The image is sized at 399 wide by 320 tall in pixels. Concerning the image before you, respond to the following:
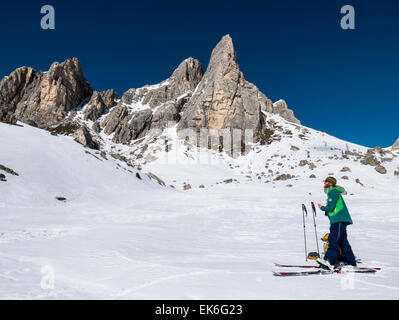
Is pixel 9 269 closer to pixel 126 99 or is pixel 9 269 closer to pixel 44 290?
pixel 44 290

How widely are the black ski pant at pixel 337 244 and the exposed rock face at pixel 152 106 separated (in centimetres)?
9325

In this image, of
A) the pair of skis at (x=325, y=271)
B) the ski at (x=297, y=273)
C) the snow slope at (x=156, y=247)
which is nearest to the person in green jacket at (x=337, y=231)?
the pair of skis at (x=325, y=271)

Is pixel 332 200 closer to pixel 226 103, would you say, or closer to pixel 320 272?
pixel 320 272

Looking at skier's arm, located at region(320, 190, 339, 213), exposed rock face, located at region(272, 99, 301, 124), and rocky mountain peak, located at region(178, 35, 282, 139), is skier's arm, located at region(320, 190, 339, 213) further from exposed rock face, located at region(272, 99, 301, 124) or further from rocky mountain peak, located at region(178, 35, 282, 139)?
exposed rock face, located at region(272, 99, 301, 124)

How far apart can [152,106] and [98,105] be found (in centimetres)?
2782

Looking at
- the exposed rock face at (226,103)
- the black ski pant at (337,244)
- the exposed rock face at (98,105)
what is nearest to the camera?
the black ski pant at (337,244)

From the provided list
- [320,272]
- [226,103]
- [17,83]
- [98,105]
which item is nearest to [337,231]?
[320,272]

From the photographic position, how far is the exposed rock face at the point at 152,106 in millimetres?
99938

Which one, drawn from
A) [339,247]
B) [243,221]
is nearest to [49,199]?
[243,221]

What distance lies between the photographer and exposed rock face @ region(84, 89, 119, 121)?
385 ft

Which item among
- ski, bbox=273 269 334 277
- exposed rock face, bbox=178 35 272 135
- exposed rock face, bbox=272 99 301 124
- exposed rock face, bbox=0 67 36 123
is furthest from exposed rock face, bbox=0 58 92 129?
ski, bbox=273 269 334 277

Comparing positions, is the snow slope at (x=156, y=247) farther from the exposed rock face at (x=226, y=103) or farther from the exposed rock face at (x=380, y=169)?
the exposed rock face at (x=226, y=103)

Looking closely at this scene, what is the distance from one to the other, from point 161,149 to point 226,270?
2521 inches

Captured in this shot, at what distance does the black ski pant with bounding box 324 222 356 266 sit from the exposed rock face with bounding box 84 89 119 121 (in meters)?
125
